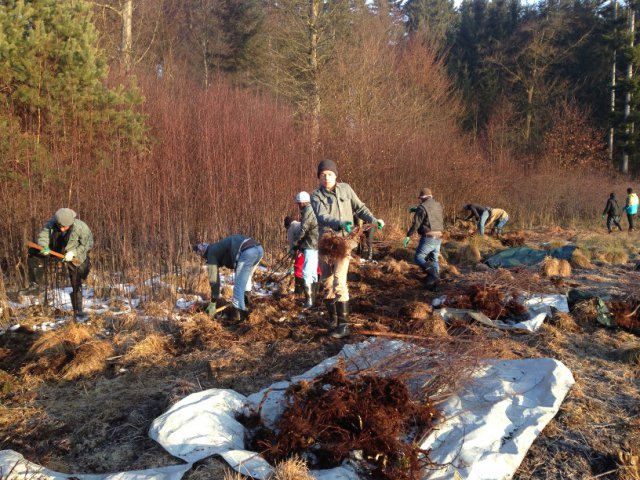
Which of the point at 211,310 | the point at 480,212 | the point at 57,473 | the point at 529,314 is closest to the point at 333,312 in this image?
the point at 211,310

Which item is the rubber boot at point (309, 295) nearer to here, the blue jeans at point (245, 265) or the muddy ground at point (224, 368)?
the muddy ground at point (224, 368)

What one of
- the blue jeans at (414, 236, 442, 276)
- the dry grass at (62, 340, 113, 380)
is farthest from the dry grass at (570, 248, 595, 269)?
the dry grass at (62, 340, 113, 380)

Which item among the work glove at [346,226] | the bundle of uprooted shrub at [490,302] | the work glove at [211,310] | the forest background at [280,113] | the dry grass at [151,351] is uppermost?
the forest background at [280,113]

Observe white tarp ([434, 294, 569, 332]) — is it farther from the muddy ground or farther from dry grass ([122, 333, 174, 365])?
dry grass ([122, 333, 174, 365])

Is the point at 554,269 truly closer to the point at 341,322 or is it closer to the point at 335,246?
the point at 341,322

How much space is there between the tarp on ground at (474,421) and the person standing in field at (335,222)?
3.92ft

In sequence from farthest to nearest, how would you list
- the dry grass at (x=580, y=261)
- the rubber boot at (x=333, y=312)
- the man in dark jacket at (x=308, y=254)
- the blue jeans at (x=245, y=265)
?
the dry grass at (x=580, y=261)
the man in dark jacket at (x=308, y=254)
the blue jeans at (x=245, y=265)
the rubber boot at (x=333, y=312)

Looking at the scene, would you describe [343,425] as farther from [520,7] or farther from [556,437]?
[520,7]

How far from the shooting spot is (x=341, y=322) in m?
5.19

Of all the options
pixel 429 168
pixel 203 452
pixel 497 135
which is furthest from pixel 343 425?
pixel 497 135

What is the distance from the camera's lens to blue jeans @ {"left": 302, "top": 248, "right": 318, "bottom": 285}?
6.54 metres

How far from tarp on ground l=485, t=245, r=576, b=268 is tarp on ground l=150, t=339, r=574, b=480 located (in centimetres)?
564

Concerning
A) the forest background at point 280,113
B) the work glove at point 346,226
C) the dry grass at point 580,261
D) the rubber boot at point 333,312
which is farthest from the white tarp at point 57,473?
the dry grass at point 580,261

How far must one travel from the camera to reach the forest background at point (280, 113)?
23.6 ft
